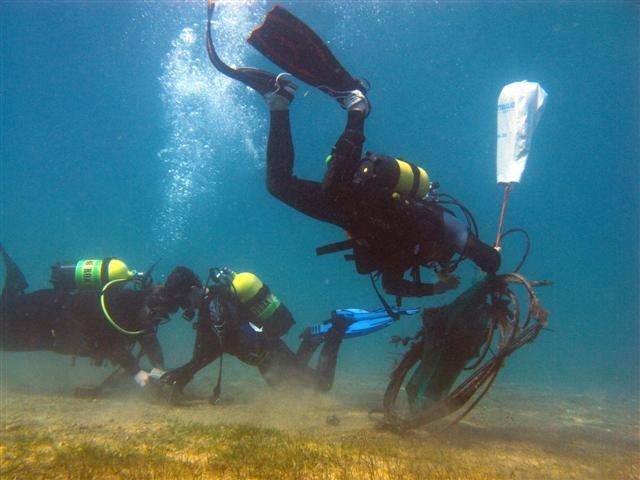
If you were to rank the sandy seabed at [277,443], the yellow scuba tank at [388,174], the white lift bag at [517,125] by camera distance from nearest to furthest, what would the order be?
the sandy seabed at [277,443] → the yellow scuba tank at [388,174] → the white lift bag at [517,125]

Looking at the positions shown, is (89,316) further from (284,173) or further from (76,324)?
(284,173)

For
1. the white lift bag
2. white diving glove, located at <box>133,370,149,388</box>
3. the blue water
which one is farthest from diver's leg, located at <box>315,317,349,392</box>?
the blue water

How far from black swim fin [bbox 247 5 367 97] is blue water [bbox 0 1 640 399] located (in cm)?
677

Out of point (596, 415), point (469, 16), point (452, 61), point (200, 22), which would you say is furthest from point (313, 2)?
point (596, 415)

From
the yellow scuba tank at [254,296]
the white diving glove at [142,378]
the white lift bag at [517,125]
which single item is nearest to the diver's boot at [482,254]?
the white lift bag at [517,125]

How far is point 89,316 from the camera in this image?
6613 mm

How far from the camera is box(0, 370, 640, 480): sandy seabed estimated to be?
2943mm

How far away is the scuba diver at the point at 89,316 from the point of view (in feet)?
21.0

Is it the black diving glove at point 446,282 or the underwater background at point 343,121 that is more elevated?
the underwater background at point 343,121

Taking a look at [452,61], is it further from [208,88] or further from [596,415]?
[596,415]

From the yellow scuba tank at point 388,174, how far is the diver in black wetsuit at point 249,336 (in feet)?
11.5

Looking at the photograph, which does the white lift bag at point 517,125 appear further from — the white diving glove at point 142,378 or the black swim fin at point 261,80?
the white diving glove at point 142,378

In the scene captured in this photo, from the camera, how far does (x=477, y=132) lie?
1783 inches

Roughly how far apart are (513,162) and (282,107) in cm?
352
